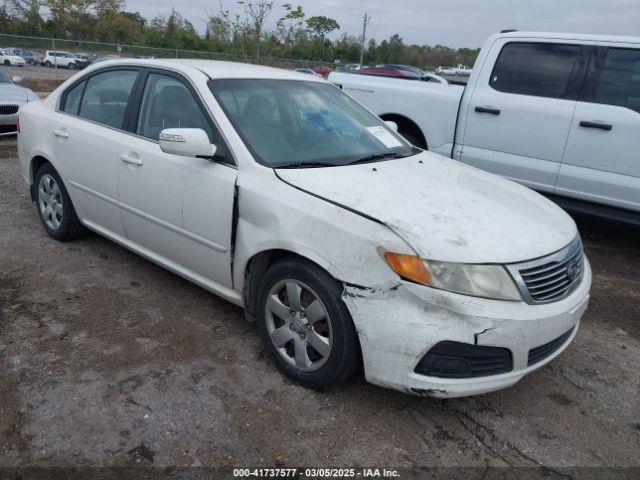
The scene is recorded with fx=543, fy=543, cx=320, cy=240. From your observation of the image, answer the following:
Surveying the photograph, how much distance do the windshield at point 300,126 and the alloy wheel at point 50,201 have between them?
204 centimetres

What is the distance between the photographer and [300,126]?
349cm

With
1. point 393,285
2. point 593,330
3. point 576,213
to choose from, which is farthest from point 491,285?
point 576,213

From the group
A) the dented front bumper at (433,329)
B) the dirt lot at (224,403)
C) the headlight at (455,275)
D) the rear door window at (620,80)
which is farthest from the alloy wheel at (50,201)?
the rear door window at (620,80)

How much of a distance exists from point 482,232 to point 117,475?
1942 millimetres

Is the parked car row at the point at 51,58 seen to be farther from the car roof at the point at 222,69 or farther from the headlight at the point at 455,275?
the headlight at the point at 455,275

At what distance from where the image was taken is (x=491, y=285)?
243 cm

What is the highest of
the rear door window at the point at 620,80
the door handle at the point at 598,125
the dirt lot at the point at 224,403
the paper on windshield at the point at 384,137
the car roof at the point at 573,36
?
the car roof at the point at 573,36

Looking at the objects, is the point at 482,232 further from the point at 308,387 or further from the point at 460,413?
the point at 308,387

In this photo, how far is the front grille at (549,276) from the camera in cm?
249

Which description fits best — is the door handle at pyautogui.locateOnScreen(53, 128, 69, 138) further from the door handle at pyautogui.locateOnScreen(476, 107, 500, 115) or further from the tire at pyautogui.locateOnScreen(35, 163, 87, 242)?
the door handle at pyautogui.locateOnScreen(476, 107, 500, 115)

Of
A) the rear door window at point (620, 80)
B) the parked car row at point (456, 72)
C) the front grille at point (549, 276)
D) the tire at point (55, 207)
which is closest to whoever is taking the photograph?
the front grille at point (549, 276)

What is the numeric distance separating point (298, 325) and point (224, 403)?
0.54 metres

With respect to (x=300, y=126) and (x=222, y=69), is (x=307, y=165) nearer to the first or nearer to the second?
(x=300, y=126)

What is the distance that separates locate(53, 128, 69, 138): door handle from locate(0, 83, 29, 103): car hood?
5.60 meters
